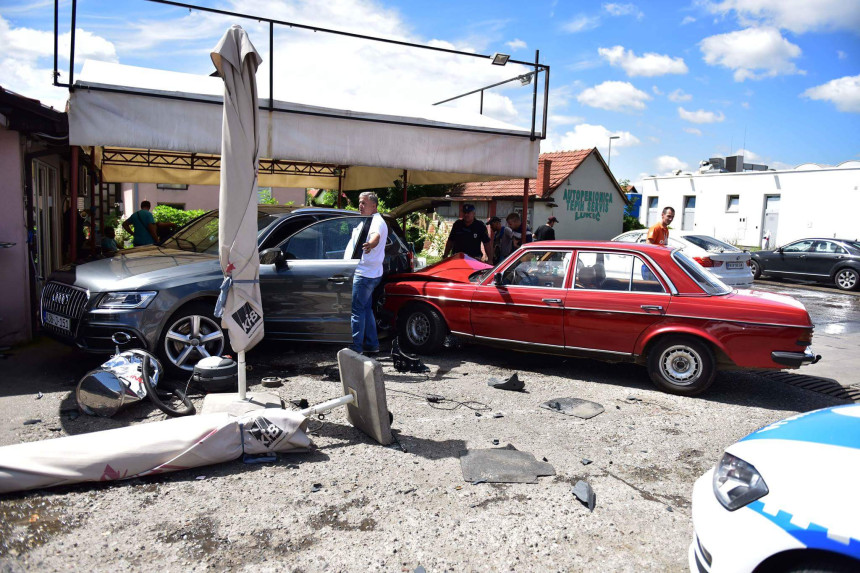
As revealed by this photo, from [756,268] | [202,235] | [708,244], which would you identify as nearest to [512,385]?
[202,235]

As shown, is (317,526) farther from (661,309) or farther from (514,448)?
(661,309)

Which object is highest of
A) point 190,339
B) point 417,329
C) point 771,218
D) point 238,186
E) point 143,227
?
point 771,218

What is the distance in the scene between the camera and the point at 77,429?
15.5 ft

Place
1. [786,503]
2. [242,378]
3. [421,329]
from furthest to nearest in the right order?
[421,329]
[242,378]
[786,503]

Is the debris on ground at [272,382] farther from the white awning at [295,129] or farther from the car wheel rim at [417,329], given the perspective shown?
the white awning at [295,129]

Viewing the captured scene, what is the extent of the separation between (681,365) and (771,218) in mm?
30185

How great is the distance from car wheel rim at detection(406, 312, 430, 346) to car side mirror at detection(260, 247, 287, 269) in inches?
68.4

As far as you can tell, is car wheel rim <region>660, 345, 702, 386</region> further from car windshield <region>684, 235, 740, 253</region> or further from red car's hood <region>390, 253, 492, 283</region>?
car windshield <region>684, 235, 740, 253</region>

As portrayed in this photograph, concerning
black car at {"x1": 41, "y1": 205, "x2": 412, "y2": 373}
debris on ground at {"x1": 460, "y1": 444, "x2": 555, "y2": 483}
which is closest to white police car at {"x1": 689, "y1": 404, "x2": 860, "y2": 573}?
debris on ground at {"x1": 460, "y1": 444, "x2": 555, "y2": 483}

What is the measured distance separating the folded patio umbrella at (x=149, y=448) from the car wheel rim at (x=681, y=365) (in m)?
3.71

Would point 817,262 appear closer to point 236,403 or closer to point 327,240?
point 327,240

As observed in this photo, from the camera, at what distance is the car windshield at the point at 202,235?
23.5 feet

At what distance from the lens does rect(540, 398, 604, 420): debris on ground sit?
5555 mm

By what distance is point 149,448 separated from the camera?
3.93 meters
